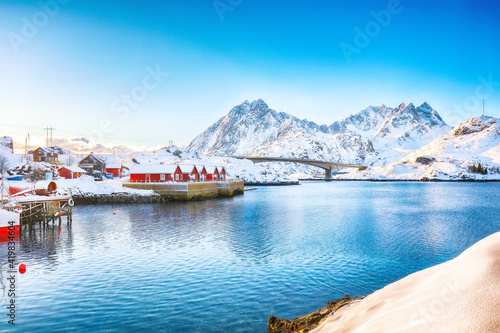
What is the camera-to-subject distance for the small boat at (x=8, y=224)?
1207 inches

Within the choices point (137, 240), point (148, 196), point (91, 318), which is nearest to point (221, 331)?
point (91, 318)

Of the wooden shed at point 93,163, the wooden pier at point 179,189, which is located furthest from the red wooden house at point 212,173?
the wooden shed at point 93,163

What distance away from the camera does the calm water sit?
14.8 meters

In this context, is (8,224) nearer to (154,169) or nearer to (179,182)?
(179,182)

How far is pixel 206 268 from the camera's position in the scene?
22016 millimetres

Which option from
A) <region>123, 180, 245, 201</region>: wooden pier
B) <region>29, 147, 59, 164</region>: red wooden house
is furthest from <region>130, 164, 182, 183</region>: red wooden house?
<region>29, 147, 59, 164</region>: red wooden house

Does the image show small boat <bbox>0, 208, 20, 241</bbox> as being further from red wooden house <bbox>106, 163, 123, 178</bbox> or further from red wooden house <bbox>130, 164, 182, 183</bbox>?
red wooden house <bbox>106, 163, 123, 178</bbox>

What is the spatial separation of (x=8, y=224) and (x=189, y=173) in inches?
2275

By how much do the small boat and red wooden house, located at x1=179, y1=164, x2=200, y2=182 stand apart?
54283 millimetres

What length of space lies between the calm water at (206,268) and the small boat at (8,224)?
1.57 m

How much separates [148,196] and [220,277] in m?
54.2

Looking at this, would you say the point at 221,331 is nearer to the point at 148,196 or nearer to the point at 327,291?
the point at 327,291

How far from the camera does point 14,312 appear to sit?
49.8 ft

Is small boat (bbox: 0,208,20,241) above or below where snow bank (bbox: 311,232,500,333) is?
below
